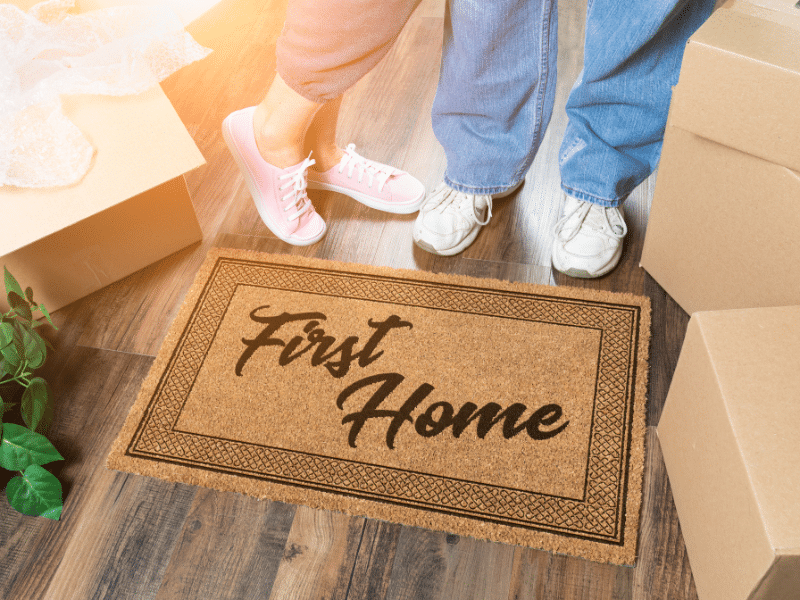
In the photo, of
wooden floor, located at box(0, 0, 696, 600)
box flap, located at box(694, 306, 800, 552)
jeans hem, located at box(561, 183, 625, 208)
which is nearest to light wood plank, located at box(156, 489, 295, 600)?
wooden floor, located at box(0, 0, 696, 600)

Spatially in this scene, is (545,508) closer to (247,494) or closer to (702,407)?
(702,407)

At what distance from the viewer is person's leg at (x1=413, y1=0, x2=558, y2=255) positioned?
869mm

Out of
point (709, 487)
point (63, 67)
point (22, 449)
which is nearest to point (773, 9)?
point (709, 487)

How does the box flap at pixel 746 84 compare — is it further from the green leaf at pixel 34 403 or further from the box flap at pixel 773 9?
the green leaf at pixel 34 403

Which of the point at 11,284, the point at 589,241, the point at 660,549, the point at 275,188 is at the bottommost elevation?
the point at 660,549

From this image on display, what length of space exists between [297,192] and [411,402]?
0.47 metres

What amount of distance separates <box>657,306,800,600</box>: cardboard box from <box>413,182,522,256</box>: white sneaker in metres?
0.47

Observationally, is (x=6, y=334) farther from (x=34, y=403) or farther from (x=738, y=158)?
(x=738, y=158)

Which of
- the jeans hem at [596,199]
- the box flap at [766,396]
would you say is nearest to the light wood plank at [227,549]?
the box flap at [766,396]

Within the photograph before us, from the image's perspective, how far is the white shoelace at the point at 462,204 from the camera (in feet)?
3.70

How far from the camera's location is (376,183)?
1.21 metres

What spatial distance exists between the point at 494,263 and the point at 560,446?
370mm

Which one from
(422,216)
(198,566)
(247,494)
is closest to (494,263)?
(422,216)

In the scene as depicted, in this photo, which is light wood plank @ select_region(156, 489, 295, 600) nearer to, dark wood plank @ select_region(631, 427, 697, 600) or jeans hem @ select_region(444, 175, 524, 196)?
dark wood plank @ select_region(631, 427, 697, 600)
